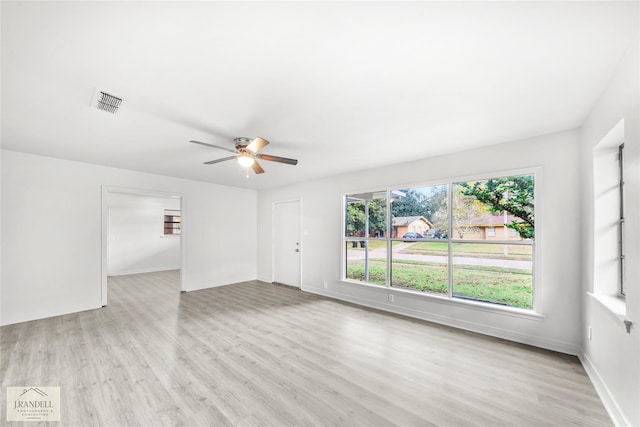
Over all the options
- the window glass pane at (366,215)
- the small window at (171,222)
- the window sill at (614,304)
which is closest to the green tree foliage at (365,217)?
the window glass pane at (366,215)

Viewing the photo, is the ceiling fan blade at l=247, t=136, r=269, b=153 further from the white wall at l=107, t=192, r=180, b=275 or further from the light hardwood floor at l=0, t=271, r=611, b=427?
the white wall at l=107, t=192, r=180, b=275

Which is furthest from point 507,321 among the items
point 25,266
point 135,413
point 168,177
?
point 25,266

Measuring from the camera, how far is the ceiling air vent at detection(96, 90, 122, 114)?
2.09 meters

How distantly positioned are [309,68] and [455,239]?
3.10 m

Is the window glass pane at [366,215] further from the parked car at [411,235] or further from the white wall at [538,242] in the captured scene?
the parked car at [411,235]

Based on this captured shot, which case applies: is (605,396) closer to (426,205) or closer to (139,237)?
(426,205)

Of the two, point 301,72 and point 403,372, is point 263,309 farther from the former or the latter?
point 301,72

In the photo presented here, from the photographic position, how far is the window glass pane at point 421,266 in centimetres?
386

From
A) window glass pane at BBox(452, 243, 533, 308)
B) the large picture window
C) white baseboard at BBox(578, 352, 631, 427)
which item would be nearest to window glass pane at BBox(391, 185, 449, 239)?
the large picture window

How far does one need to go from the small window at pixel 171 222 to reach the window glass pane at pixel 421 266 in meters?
7.17

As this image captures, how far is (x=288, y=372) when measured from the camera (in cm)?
245

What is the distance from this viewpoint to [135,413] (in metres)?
1.91

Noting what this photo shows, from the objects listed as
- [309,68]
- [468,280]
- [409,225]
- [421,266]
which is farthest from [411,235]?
[309,68]

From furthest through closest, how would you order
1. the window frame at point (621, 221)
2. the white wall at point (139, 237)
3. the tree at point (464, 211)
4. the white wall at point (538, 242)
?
1. the white wall at point (139, 237)
2. the tree at point (464, 211)
3. the white wall at point (538, 242)
4. the window frame at point (621, 221)
